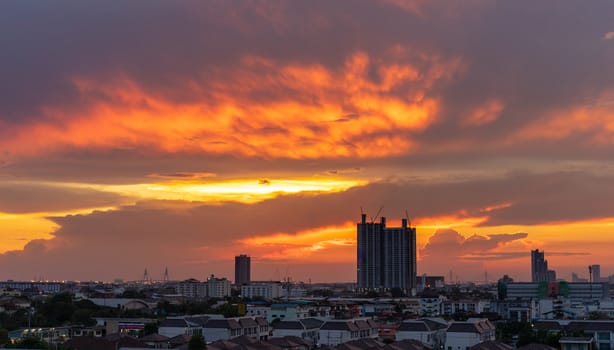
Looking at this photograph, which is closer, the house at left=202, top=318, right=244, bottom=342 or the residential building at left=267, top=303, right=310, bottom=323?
the house at left=202, top=318, right=244, bottom=342

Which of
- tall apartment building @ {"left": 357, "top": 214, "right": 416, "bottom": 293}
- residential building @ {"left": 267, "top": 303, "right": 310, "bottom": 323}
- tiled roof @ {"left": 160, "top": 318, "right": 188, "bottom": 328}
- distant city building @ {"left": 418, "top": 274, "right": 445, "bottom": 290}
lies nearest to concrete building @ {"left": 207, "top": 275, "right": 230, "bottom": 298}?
tall apartment building @ {"left": 357, "top": 214, "right": 416, "bottom": 293}

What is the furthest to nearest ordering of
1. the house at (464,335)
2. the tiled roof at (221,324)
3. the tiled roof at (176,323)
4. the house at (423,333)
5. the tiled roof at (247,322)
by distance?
the tiled roof at (247,322) < the tiled roof at (176,323) < the tiled roof at (221,324) < the house at (423,333) < the house at (464,335)

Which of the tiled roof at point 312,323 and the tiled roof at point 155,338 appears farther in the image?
the tiled roof at point 312,323

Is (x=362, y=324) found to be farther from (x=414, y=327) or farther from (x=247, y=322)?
(x=247, y=322)

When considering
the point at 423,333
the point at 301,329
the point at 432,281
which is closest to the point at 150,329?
the point at 301,329

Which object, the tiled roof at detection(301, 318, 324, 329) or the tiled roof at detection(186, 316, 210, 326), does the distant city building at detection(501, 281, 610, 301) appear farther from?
the tiled roof at detection(186, 316, 210, 326)

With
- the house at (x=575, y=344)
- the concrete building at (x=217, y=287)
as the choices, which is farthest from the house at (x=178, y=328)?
the concrete building at (x=217, y=287)

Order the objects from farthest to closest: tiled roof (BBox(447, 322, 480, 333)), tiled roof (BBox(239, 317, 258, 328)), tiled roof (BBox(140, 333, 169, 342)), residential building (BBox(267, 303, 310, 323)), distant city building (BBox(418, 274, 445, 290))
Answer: distant city building (BBox(418, 274, 445, 290))
residential building (BBox(267, 303, 310, 323))
tiled roof (BBox(239, 317, 258, 328))
tiled roof (BBox(447, 322, 480, 333))
tiled roof (BBox(140, 333, 169, 342))

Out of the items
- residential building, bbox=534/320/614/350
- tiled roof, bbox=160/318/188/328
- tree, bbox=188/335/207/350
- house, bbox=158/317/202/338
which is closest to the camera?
tree, bbox=188/335/207/350

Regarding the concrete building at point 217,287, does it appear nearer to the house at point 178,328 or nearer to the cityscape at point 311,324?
the cityscape at point 311,324
